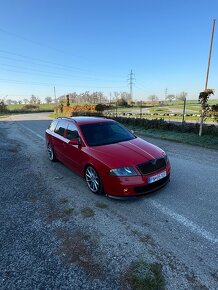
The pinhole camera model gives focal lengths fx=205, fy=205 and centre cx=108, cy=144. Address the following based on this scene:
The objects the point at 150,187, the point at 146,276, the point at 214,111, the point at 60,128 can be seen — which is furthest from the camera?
the point at 214,111

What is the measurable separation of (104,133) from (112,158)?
1251mm

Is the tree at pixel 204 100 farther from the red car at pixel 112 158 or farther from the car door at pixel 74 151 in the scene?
the car door at pixel 74 151

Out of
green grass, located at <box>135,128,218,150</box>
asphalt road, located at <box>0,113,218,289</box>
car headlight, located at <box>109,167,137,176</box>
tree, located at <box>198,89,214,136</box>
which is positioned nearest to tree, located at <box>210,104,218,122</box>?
tree, located at <box>198,89,214,136</box>

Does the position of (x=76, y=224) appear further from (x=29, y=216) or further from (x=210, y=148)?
(x=210, y=148)

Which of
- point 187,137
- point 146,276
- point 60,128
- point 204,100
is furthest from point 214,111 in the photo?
point 146,276

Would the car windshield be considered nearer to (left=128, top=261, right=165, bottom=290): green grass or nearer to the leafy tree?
(left=128, top=261, right=165, bottom=290): green grass

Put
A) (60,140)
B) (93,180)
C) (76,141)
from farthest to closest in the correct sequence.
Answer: (60,140) → (76,141) → (93,180)

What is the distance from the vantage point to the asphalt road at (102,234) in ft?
7.55

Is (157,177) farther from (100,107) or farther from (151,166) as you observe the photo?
(100,107)

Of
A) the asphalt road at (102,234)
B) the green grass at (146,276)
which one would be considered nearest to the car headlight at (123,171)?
the asphalt road at (102,234)

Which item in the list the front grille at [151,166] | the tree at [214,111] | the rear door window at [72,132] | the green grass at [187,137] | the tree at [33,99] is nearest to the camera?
the front grille at [151,166]

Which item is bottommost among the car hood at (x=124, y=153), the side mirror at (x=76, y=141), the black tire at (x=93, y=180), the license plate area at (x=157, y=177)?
the black tire at (x=93, y=180)

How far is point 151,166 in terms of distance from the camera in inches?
153

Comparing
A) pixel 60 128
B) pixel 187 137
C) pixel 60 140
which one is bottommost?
pixel 187 137
